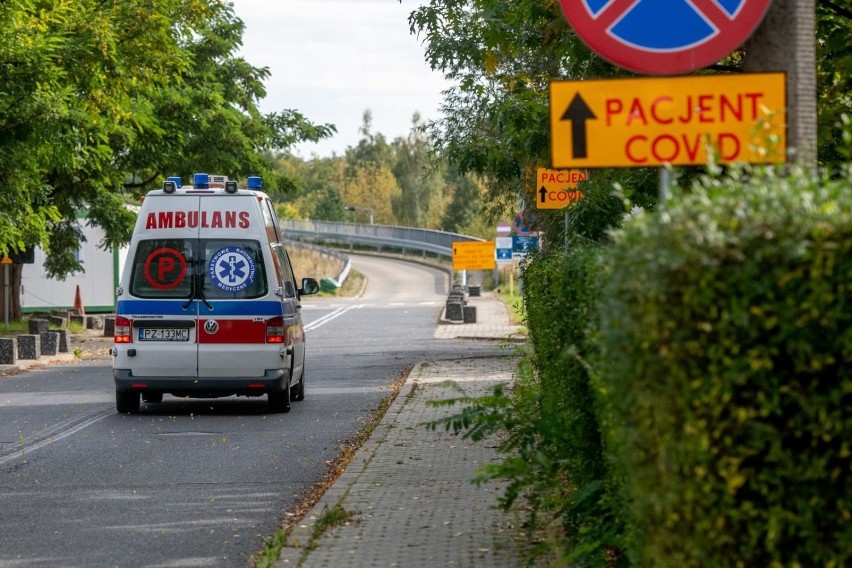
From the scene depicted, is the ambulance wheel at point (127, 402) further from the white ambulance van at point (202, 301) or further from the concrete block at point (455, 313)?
the concrete block at point (455, 313)

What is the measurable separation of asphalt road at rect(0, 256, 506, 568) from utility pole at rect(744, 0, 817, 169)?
12.7ft

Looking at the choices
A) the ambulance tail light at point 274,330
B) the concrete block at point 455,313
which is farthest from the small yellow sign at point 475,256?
the ambulance tail light at point 274,330

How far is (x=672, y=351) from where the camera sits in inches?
154

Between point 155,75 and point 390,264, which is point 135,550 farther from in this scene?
point 390,264

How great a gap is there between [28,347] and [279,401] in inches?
514

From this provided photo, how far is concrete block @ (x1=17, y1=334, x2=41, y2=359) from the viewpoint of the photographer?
28.0 metres

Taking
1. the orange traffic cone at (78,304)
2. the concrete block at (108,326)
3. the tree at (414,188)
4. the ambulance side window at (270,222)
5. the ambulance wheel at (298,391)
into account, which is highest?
the tree at (414,188)

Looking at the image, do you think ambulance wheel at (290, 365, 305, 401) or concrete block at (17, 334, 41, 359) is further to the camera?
concrete block at (17, 334, 41, 359)

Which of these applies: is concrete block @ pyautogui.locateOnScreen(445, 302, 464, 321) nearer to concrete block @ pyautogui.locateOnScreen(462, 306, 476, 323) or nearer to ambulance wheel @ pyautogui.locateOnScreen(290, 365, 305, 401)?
concrete block @ pyautogui.locateOnScreen(462, 306, 476, 323)

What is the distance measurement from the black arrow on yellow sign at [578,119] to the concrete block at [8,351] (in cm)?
2212

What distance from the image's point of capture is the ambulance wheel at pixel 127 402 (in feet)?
53.9

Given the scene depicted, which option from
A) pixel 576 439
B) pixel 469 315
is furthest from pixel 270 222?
pixel 469 315

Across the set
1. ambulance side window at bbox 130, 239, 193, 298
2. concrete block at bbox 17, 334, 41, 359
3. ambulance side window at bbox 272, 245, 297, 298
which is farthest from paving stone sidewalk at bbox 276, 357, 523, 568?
concrete block at bbox 17, 334, 41, 359

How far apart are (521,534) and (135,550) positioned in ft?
6.90
